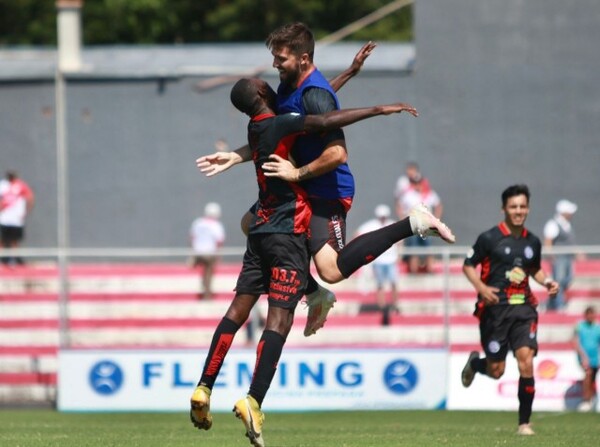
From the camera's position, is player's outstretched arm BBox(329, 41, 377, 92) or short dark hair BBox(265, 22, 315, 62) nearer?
short dark hair BBox(265, 22, 315, 62)

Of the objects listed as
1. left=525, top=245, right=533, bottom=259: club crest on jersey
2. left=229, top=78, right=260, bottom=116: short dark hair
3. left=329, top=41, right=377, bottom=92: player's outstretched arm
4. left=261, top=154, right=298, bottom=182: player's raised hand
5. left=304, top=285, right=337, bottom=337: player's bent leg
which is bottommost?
left=304, top=285, right=337, bottom=337: player's bent leg

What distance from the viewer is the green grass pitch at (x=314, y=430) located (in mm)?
10453

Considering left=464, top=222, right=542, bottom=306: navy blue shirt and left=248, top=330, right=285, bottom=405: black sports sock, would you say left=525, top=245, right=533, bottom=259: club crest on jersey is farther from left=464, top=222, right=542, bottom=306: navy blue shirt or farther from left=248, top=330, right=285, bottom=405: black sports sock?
left=248, top=330, right=285, bottom=405: black sports sock

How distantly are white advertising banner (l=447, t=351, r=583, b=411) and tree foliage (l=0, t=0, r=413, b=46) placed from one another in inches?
764

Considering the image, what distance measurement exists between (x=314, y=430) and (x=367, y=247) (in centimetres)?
455

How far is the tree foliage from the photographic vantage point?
3675cm

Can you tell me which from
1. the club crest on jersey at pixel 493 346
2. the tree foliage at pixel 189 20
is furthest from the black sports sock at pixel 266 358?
the tree foliage at pixel 189 20

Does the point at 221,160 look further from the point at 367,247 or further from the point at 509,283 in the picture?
the point at 509,283

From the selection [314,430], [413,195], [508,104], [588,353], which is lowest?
[314,430]

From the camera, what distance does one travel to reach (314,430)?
13.3 m

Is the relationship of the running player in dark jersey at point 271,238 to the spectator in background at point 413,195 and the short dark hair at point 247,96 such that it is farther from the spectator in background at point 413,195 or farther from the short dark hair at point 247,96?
the spectator in background at point 413,195

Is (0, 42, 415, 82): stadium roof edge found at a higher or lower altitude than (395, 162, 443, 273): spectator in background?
higher

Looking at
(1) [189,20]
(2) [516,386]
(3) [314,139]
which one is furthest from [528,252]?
(1) [189,20]

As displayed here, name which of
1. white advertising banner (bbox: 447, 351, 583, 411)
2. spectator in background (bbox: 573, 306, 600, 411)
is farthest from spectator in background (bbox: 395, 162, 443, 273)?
spectator in background (bbox: 573, 306, 600, 411)
